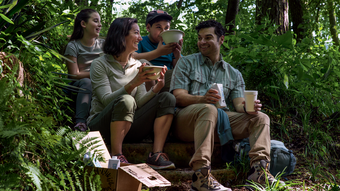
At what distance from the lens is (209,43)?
11.4 feet

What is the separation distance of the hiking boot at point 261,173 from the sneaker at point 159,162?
27.2 inches

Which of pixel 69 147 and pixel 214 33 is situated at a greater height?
pixel 214 33

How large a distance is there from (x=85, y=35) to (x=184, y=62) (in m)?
1.45

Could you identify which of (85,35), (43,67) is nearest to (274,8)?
(85,35)

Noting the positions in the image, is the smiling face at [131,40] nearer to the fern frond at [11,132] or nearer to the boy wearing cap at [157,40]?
the boy wearing cap at [157,40]

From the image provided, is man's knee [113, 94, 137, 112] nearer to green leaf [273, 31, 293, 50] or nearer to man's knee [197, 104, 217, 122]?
man's knee [197, 104, 217, 122]

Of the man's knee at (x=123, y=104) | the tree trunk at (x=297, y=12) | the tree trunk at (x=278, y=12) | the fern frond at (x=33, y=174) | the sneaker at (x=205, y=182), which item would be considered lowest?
the sneaker at (x=205, y=182)

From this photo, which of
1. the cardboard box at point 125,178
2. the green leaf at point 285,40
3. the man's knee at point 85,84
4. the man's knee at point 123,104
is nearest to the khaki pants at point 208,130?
the man's knee at point 123,104

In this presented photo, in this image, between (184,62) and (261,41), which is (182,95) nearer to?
(184,62)

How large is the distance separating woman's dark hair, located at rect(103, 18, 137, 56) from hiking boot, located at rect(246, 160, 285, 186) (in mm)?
1679

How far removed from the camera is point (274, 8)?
18.0ft

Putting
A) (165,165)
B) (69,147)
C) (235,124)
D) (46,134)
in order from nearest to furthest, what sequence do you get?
1. (46,134)
2. (69,147)
3. (165,165)
4. (235,124)

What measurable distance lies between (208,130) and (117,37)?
1307 mm

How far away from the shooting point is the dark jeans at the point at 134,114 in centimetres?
282
